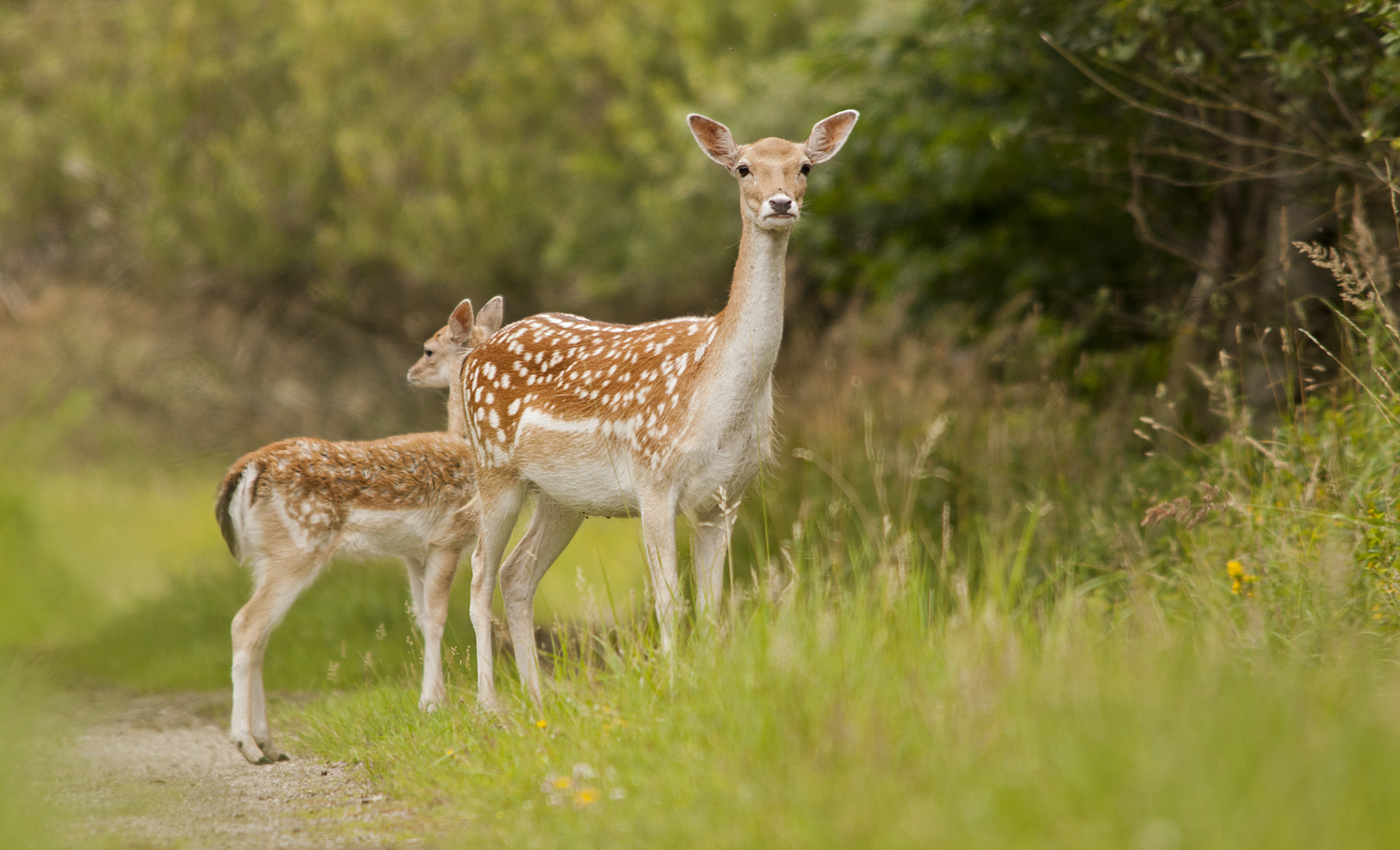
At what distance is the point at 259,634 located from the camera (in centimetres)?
647

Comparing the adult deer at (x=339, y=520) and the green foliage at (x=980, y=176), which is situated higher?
the green foliage at (x=980, y=176)

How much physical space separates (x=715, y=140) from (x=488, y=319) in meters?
2.50

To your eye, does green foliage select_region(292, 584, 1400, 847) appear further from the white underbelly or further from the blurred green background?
the white underbelly

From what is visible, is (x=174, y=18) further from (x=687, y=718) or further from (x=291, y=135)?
(x=687, y=718)

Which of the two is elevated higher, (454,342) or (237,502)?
(454,342)

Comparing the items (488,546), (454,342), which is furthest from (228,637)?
(488,546)

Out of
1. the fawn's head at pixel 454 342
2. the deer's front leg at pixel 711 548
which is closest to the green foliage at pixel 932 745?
the deer's front leg at pixel 711 548

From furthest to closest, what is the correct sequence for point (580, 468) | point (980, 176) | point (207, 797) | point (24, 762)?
point (980, 176), point (580, 468), point (207, 797), point (24, 762)

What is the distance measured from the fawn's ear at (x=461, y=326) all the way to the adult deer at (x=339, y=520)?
6 centimetres

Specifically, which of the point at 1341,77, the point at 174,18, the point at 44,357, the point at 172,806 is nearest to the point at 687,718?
the point at 172,806

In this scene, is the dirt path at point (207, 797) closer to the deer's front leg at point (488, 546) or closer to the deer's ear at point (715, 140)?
the deer's front leg at point (488, 546)

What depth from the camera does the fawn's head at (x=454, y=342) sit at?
7.56m

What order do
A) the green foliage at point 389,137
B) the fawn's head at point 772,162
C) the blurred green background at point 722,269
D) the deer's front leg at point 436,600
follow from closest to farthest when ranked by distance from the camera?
the fawn's head at point 772,162 → the deer's front leg at point 436,600 → the blurred green background at point 722,269 → the green foliage at point 389,137

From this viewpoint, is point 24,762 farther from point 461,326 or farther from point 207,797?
point 461,326
